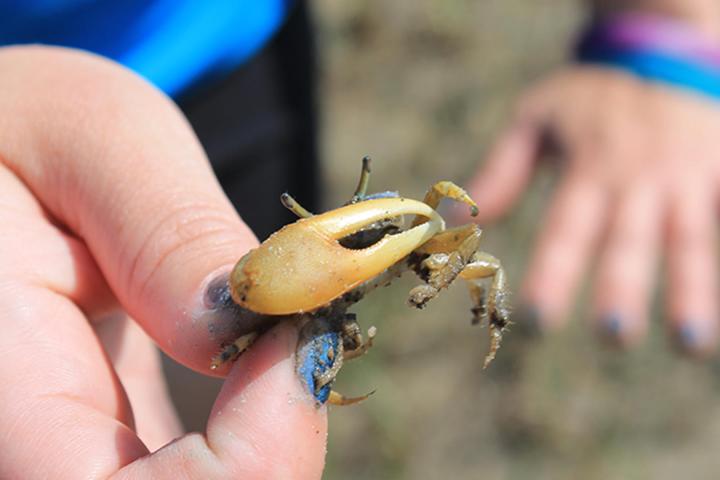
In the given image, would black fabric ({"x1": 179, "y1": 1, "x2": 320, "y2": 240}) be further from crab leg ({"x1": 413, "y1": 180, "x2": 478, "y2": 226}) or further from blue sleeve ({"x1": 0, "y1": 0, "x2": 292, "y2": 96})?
crab leg ({"x1": 413, "y1": 180, "x2": 478, "y2": 226})

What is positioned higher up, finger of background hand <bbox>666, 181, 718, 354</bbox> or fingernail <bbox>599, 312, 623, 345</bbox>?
finger of background hand <bbox>666, 181, 718, 354</bbox>

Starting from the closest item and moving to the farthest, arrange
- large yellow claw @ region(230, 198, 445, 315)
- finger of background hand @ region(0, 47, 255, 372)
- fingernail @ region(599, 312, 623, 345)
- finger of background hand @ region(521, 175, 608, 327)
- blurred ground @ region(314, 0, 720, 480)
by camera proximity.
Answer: large yellow claw @ region(230, 198, 445, 315), finger of background hand @ region(0, 47, 255, 372), fingernail @ region(599, 312, 623, 345), finger of background hand @ region(521, 175, 608, 327), blurred ground @ region(314, 0, 720, 480)

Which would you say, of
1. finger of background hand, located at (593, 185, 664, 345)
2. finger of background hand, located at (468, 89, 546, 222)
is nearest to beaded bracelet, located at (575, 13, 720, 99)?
finger of background hand, located at (468, 89, 546, 222)

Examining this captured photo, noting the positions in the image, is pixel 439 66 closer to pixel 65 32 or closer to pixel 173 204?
pixel 65 32

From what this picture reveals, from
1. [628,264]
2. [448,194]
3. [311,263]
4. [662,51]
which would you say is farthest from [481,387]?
[311,263]

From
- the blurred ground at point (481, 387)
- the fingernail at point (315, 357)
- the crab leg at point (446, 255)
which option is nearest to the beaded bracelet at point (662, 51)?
the blurred ground at point (481, 387)

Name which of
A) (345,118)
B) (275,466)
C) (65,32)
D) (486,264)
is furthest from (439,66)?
(275,466)

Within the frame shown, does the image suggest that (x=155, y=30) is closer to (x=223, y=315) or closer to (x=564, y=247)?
(x=223, y=315)
